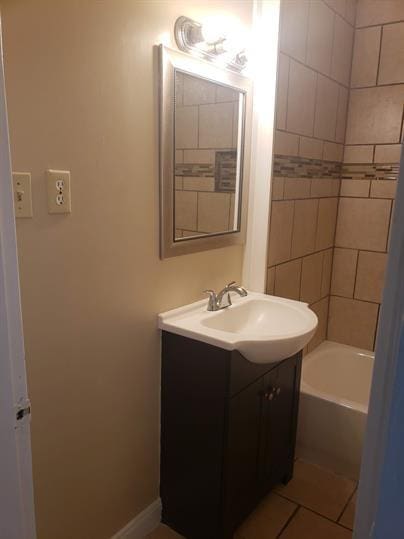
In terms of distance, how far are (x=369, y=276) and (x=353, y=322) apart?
1.08ft

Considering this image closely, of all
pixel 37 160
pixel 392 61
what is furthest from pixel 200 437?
pixel 392 61

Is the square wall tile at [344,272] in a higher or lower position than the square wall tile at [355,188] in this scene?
lower

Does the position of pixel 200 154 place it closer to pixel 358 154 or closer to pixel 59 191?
pixel 59 191

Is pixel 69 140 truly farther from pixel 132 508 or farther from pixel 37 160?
pixel 132 508

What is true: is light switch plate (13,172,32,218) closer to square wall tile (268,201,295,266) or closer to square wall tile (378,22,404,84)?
square wall tile (268,201,295,266)

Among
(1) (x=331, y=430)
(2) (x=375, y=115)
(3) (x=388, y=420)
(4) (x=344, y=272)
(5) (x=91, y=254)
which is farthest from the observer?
(4) (x=344, y=272)

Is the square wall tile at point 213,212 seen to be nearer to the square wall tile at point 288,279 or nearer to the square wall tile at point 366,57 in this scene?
the square wall tile at point 288,279

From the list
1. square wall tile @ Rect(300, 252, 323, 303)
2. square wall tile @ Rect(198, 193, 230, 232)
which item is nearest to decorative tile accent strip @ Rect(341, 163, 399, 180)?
square wall tile @ Rect(300, 252, 323, 303)

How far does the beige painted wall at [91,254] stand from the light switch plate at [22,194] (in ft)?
0.08

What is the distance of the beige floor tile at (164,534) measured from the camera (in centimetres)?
172

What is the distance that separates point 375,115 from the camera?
2.49 m

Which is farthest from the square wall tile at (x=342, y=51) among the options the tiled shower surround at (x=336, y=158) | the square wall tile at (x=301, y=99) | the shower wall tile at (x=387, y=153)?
the shower wall tile at (x=387, y=153)

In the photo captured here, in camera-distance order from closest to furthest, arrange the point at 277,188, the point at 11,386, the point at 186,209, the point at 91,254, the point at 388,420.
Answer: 1. the point at 388,420
2. the point at 11,386
3. the point at 91,254
4. the point at 186,209
5. the point at 277,188

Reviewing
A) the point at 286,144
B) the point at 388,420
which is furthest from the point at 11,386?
the point at 286,144
